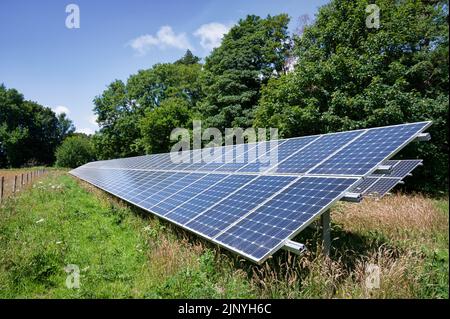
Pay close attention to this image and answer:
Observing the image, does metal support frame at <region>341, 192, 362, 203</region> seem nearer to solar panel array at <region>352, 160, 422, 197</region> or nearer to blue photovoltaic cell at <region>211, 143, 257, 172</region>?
blue photovoltaic cell at <region>211, 143, 257, 172</region>

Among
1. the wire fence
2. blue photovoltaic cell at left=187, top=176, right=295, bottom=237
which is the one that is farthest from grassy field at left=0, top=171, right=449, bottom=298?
the wire fence

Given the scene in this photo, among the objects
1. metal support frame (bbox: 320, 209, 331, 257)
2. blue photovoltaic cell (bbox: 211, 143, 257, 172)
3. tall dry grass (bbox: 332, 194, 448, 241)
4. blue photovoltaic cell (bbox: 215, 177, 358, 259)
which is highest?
blue photovoltaic cell (bbox: 211, 143, 257, 172)

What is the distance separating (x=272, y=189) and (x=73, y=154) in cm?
6736

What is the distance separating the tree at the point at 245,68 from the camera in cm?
2927

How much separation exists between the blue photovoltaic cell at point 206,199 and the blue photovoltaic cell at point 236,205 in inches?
12.1

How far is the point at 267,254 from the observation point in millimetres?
3959

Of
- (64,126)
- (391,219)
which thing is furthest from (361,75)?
(64,126)

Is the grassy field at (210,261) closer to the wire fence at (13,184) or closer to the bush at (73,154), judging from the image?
the wire fence at (13,184)

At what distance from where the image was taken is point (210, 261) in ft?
17.2

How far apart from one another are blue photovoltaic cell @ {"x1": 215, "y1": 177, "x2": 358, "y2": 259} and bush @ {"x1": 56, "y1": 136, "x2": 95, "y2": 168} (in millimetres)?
64554

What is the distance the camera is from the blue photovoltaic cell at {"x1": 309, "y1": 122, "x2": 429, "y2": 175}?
5320 mm

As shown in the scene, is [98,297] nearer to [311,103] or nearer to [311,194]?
[311,194]

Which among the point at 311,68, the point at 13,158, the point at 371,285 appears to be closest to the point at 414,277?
the point at 371,285

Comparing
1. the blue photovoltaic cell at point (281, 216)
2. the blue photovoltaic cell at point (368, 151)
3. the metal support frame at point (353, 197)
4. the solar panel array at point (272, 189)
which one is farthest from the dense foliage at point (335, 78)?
the blue photovoltaic cell at point (281, 216)
